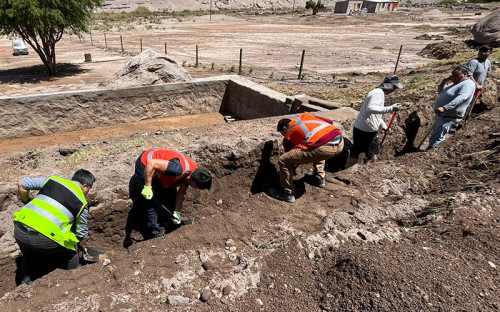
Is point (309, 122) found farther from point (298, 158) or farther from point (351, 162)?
point (351, 162)

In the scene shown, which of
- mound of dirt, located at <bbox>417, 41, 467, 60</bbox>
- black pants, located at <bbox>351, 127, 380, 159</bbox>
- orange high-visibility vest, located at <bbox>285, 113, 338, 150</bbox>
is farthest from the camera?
mound of dirt, located at <bbox>417, 41, 467, 60</bbox>

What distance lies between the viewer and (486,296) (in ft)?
8.03

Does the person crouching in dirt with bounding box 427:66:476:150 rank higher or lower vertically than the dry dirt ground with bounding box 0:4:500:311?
higher

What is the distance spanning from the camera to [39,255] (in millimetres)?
3236

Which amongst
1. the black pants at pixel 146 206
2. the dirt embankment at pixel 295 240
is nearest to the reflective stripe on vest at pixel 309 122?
the dirt embankment at pixel 295 240

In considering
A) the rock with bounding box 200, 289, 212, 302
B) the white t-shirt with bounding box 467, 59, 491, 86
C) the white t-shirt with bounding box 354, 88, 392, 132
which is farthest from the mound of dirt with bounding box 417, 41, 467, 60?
the rock with bounding box 200, 289, 212, 302

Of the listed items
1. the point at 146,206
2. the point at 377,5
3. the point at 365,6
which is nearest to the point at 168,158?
the point at 146,206

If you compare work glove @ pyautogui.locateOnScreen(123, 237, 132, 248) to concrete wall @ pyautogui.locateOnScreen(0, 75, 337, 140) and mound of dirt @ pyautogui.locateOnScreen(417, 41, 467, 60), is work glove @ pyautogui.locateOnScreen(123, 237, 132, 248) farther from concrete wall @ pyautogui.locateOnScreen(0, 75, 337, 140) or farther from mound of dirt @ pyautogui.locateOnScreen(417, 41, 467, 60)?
mound of dirt @ pyautogui.locateOnScreen(417, 41, 467, 60)

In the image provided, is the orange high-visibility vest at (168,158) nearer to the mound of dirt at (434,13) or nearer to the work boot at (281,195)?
the work boot at (281,195)

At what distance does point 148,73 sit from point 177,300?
8.39m

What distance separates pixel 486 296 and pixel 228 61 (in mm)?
16376

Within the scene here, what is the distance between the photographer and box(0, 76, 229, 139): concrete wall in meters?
7.66

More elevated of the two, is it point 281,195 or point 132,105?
point 281,195

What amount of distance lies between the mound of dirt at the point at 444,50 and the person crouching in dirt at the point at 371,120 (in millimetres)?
14436
